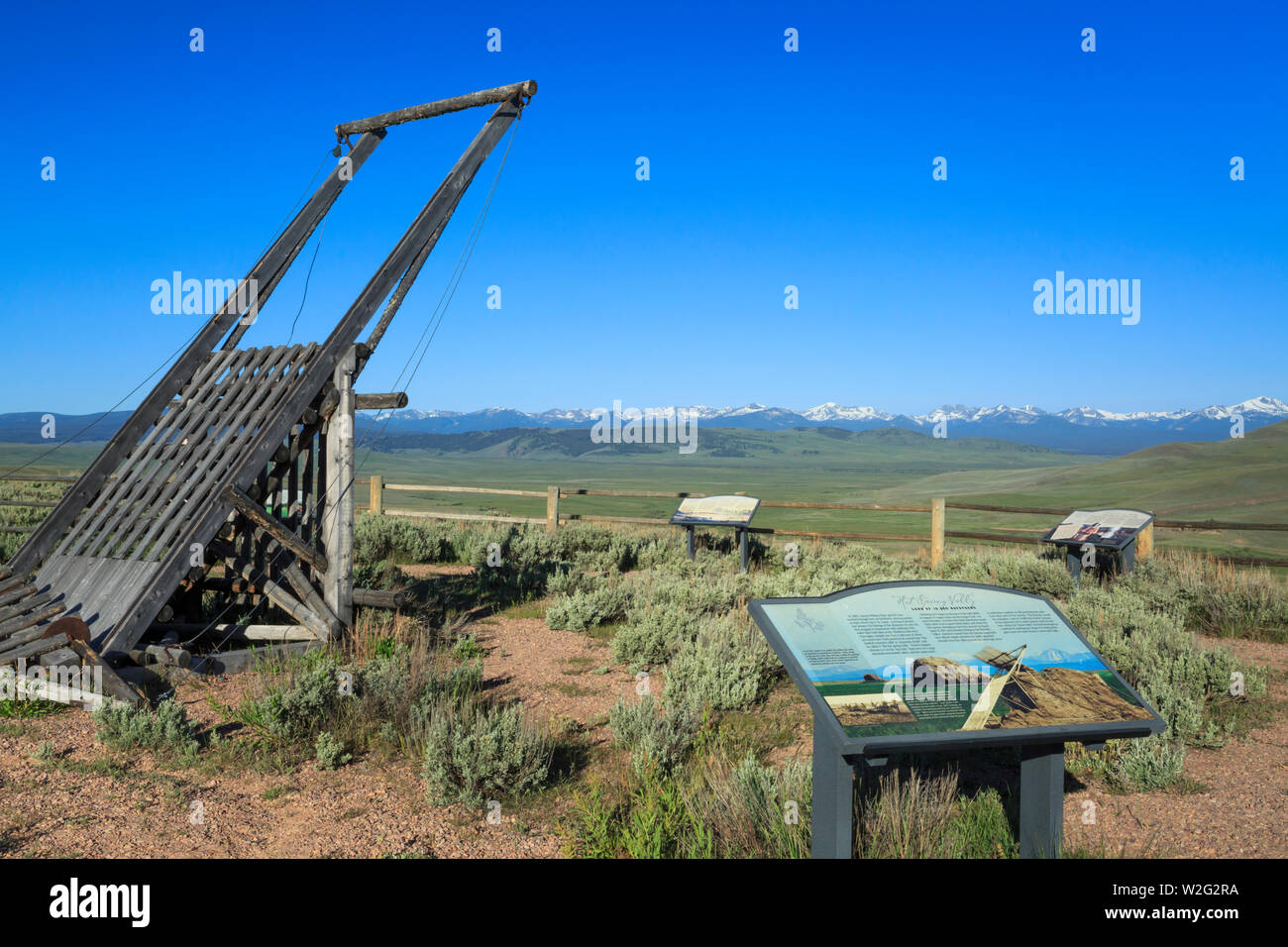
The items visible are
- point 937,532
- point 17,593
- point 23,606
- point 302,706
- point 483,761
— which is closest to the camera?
point 483,761

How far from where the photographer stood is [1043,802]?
3.48 metres

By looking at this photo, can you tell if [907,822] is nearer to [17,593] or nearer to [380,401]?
[380,401]

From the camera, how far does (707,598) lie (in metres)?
9.25

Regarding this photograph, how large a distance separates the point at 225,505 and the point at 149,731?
1.66 m

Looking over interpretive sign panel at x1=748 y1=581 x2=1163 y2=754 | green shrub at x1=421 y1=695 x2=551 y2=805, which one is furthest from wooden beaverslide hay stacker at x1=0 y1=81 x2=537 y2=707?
interpretive sign panel at x1=748 y1=581 x2=1163 y2=754

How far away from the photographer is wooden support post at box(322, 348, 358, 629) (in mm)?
6855

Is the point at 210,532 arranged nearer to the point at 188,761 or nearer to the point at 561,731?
the point at 188,761

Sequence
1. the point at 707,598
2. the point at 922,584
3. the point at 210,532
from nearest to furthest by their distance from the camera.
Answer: the point at 922,584 → the point at 210,532 → the point at 707,598

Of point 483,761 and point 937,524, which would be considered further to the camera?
point 937,524

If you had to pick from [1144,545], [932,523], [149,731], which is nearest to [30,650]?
[149,731]

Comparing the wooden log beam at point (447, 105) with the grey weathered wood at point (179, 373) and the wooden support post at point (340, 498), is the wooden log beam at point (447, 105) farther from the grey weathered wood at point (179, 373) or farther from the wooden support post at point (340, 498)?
the wooden support post at point (340, 498)

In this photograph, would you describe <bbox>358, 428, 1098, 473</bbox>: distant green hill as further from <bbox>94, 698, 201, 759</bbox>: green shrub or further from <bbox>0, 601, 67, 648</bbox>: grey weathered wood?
<bbox>94, 698, 201, 759</bbox>: green shrub
